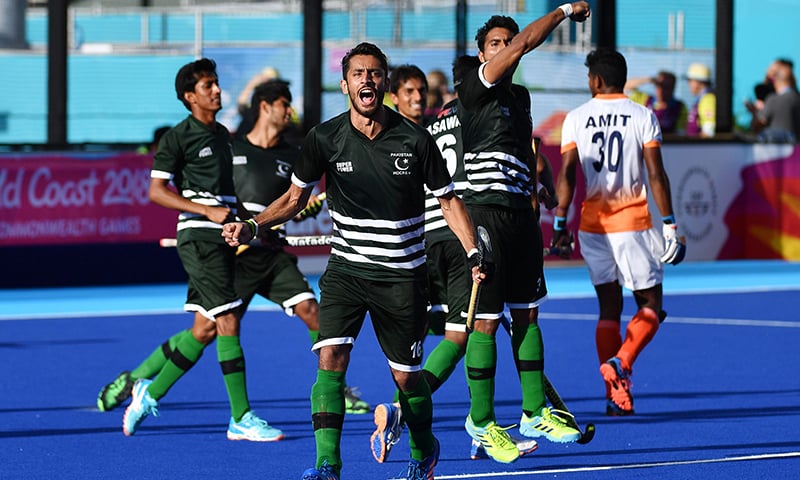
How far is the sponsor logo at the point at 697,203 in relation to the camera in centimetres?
2081

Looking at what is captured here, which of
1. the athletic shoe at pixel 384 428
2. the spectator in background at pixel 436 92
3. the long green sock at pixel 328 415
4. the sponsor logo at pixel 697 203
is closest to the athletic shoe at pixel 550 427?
the athletic shoe at pixel 384 428

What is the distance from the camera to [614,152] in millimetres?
10492

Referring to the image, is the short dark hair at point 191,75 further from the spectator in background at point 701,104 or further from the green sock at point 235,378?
the spectator in background at point 701,104

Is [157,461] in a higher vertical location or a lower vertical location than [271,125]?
lower

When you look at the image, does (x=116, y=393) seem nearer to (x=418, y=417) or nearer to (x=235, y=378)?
(x=235, y=378)

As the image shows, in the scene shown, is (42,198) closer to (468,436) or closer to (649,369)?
(649,369)

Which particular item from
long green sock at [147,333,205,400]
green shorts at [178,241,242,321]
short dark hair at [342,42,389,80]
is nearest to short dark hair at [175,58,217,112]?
green shorts at [178,241,242,321]

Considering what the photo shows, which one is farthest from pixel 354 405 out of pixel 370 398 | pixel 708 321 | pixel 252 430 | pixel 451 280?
pixel 708 321

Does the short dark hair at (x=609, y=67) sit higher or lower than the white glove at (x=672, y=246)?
higher

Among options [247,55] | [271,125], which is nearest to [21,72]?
[247,55]

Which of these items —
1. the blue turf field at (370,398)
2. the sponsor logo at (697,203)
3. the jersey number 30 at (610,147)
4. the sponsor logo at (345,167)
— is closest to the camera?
the sponsor logo at (345,167)

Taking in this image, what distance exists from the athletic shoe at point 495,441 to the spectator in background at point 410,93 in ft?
7.71

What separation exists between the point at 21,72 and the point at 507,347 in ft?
26.8

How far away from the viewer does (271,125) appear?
34.6ft
